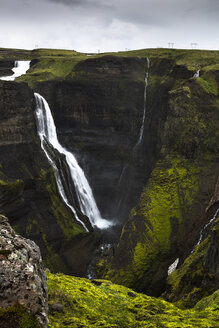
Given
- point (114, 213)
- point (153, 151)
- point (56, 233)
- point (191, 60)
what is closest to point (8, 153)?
point (56, 233)

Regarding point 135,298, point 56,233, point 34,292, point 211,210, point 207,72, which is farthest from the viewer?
point 207,72

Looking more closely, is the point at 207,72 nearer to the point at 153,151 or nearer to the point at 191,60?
the point at 191,60

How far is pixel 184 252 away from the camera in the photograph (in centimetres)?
2566

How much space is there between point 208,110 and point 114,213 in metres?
19.8

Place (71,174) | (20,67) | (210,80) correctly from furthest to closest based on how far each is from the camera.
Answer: (20,67) → (71,174) → (210,80)

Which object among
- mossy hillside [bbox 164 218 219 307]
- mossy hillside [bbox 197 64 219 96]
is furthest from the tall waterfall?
mossy hillside [bbox 197 64 219 96]

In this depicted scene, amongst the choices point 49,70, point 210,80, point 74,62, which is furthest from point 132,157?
point 49,70

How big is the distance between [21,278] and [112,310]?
4140 mm

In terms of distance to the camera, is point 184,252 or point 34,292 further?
point 184,252

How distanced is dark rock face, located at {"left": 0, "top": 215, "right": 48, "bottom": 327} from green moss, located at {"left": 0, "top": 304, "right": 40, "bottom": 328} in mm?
95

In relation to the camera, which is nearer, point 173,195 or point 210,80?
point 173,195

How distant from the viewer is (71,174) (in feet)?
128

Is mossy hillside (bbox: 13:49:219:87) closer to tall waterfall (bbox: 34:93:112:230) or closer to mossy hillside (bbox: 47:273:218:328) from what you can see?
tall waterfall (bbox: 34:93:112:230)

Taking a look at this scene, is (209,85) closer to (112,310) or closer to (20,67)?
(112,310)
